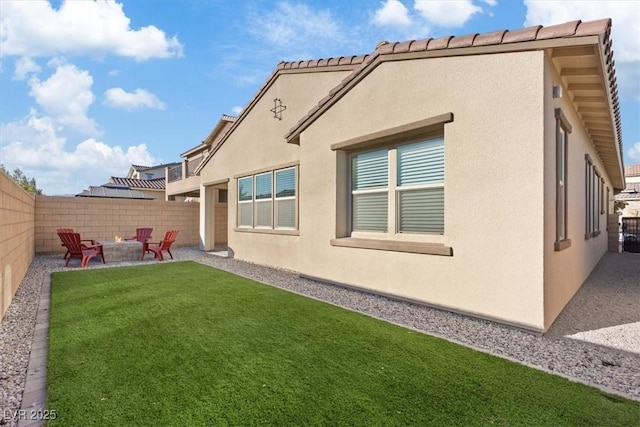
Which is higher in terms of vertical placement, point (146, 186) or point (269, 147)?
point (146, 186)

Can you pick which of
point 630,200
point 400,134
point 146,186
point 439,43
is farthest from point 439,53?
point 630,200

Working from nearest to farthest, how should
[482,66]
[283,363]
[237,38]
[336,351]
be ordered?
[283,363]
[336,351]
[482,66]
[237,38]

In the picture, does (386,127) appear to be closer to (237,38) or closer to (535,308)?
(535,308)

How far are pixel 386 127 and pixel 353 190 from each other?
1.79 m

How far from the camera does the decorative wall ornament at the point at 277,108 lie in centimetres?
1157

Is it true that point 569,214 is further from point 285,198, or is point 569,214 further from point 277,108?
point 277,108

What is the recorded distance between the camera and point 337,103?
26.1ft

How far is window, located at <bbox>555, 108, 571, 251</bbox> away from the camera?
18.1 feet

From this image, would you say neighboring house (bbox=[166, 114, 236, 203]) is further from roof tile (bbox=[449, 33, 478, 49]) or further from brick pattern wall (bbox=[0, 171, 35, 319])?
roof tile (bbox=[449, 33, 478, 49])

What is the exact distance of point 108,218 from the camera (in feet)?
52.9

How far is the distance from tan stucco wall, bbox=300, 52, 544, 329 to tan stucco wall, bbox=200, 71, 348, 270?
354cm

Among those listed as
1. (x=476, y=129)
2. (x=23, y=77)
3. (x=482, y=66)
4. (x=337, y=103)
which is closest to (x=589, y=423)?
(x=476, y=129)

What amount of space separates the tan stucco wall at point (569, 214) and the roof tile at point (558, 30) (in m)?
0.40

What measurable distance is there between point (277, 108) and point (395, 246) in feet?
24.3
